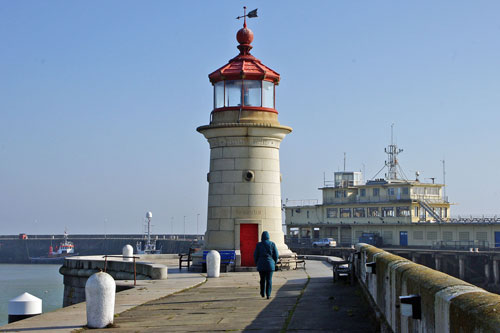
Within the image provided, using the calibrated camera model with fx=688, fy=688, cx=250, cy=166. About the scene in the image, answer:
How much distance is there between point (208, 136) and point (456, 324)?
807 inches

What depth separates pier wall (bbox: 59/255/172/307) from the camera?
75.7 ft

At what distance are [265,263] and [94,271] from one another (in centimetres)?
1144

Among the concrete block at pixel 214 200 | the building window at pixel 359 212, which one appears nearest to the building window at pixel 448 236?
the building window at pixel 359 212

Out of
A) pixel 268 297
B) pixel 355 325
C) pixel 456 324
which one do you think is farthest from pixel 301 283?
pixel 456 324

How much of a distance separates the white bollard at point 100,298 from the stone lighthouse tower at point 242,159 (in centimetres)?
1362

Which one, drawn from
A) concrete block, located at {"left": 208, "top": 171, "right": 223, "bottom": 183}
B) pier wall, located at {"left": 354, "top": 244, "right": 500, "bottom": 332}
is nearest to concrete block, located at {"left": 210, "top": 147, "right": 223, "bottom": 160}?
concrete block, located at {"left": 208, "top": 171, "right": 223, "bottom": 183}

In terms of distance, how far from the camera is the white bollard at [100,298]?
11219mm

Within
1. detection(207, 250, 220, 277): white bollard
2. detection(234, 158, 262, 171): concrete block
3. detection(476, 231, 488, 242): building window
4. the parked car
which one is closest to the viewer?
detection(207, 250, 220, 277): white bollard

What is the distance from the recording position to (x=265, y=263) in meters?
16.2

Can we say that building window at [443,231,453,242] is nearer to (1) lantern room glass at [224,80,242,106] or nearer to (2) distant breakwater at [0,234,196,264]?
(1) lantern room glass at [224,80,242,106]

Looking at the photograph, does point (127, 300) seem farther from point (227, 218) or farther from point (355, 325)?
point (227, 218)

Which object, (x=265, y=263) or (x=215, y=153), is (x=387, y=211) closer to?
(x=215, y=153)

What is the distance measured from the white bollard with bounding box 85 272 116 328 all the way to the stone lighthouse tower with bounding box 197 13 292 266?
13.6 metres

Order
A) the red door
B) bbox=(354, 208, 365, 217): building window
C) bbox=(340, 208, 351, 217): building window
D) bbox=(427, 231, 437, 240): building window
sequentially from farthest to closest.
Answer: bbox=(340, 208, 351, 217): building window, bbox=(354, 208, 365, 217): building window, bbox=(427, 231, 437, 240): building window, the red door
